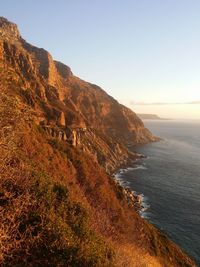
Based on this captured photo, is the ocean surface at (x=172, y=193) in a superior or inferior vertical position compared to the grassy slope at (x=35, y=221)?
inferior

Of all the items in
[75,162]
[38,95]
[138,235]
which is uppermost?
[38,95]

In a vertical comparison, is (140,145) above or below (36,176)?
below

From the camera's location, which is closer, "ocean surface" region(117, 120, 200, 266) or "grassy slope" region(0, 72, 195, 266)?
"grassy slope" region(0, 72, 195, 266)

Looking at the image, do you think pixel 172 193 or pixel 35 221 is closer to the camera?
pixel 35 221

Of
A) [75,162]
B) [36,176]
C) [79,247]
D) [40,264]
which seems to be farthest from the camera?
[75,162]

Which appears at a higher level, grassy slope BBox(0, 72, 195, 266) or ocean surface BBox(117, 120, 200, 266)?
grassy slope BBox(0, 72, 195, 266)

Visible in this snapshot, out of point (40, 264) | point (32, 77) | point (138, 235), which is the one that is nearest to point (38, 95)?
point (32, 77)

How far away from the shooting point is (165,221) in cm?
6725

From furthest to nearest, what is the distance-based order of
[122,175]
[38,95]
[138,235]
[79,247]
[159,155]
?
1. [159,155]
2. [38,95]
3. [122,175]
4. [138,235]
5. [79,247]

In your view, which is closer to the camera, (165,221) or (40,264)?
(40,264)

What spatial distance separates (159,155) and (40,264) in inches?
5632

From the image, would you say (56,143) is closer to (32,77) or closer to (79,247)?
(79,247)

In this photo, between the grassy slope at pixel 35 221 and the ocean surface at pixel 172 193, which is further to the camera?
the ocean surface at pixel 172 193

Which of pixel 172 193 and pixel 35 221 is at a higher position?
pixel 35 221
